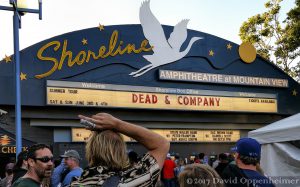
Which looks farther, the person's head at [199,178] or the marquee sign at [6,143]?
the marquee sign at [6,143]

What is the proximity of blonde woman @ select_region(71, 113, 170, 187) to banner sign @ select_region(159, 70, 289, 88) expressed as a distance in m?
15.9

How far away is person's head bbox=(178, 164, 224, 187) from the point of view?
2.73 m

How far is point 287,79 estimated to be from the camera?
2231 centimetres

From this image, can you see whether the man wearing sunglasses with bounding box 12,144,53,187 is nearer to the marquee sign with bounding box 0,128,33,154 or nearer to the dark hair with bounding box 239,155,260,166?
the dark hair with bounding box 239,155,260,166

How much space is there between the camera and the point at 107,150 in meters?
2.34

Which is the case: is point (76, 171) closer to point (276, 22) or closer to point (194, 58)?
point (194, 58)

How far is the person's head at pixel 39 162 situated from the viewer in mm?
3869

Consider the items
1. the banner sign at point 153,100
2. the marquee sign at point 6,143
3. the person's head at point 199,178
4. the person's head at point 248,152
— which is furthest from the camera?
the banner sign at point 153,100

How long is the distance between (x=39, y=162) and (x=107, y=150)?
1.77 meters

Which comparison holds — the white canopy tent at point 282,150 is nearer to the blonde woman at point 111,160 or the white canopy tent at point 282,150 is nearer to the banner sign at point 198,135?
the blonde woman at point 111,160

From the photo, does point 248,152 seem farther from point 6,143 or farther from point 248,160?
point 6,143

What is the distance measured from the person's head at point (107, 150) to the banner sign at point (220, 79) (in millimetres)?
15947

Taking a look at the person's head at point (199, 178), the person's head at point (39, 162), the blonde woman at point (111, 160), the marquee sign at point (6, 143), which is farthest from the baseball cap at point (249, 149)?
the marquee sign at point (6, 143)

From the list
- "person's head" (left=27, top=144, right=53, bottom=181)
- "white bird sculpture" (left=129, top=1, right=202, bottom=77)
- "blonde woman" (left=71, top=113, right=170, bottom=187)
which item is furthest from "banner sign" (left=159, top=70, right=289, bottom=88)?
"blonde woman" (left=71, top=113, right=170, bottom=187)
